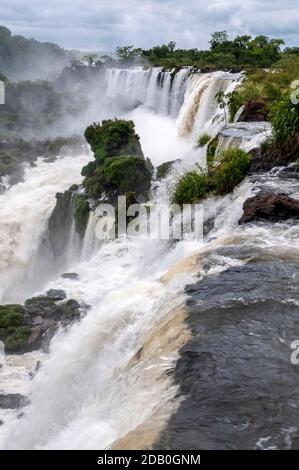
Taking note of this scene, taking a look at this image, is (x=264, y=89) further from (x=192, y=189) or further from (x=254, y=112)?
(x=192, y=189)

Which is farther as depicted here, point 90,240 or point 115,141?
point 115,141

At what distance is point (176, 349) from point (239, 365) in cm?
95

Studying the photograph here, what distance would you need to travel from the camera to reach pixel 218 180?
49.4 ft

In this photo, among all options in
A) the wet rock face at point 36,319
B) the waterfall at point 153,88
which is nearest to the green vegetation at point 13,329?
the wet rock face at point 36,319

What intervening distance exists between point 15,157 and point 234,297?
28.4 metres

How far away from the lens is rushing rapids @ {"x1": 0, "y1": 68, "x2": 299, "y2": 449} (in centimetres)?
618

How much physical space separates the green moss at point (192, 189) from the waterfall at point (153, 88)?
21.3m

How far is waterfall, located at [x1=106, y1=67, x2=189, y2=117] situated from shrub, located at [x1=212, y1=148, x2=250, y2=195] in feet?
69.7

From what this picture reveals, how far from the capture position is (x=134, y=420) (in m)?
6.27

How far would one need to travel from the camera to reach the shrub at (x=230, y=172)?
15.1 m

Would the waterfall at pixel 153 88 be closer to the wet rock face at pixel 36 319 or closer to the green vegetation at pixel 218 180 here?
the green vegetation at pixel 218 180

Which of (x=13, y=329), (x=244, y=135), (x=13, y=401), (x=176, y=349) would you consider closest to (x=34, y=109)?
(x=244, y=135)

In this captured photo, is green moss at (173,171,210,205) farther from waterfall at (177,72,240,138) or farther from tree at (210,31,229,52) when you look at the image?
tree at (210,31,229,52)

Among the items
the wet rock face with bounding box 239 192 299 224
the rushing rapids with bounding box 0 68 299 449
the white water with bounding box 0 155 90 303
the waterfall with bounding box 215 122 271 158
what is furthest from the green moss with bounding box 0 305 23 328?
the waterfall with bounding box 215 122 271 158
